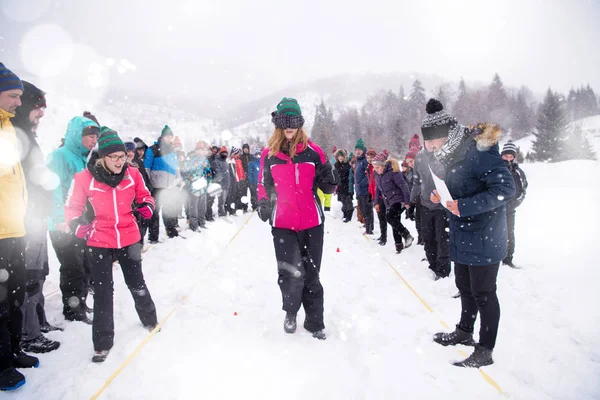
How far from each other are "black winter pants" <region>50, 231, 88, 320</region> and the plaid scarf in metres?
4.62

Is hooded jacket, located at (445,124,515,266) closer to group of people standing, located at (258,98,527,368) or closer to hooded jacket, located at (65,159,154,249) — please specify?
Result: group of people standing, located at (258,98,527,368)

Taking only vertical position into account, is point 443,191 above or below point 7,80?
below

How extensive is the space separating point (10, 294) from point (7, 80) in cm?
200

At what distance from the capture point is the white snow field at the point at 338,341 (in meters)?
2.77

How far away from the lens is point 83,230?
3.24 metres

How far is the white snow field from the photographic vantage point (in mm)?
2771

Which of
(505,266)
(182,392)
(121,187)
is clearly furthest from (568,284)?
(121,187)

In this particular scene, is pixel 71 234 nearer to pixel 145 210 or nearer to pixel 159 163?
pixel 145 210

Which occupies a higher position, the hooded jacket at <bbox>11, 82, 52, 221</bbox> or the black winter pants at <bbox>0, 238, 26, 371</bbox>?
the hooded jacket at <bbox>11, 82, 52, 221</bbox>

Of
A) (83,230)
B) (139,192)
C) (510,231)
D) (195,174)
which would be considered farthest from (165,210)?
(510,231)

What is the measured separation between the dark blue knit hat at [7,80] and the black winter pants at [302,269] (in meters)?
2.96

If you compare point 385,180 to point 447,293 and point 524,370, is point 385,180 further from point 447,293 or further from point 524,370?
point 524,370

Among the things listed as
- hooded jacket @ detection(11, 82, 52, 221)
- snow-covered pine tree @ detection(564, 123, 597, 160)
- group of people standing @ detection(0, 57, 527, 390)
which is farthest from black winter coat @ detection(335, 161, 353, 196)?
snow-covered pine tree @ detection(564, 123, 597, 160)

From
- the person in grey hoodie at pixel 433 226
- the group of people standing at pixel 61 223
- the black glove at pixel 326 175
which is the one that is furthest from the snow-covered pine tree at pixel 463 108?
the group of people standing at pixel 61 223
